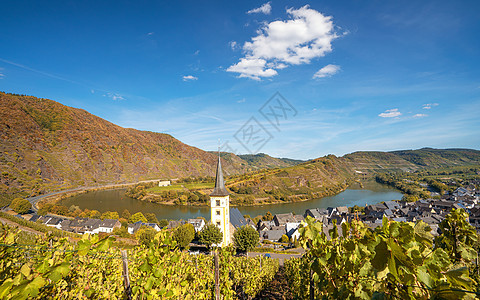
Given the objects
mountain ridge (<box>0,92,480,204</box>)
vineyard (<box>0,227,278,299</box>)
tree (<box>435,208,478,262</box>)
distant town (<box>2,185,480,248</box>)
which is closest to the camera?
vineyard (<box>0,227,278,299</box>)

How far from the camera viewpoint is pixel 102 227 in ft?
131

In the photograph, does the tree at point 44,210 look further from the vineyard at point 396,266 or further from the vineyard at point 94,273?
the vineyard at point 396,266

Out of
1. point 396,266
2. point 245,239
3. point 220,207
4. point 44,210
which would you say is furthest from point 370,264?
point 44,210

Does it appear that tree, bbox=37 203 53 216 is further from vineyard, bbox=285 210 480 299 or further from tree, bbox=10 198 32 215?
vineyard, bbox=285 210 480 299

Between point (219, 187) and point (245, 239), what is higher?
point (219, 187)

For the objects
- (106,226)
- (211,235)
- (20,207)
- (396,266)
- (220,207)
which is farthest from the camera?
A: (20,207)

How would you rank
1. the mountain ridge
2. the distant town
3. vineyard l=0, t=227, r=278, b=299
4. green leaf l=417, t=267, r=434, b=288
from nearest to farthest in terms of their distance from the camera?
green leaf l=417, t=267, r=434, b=288 < vineyard l=0, t=227, r=278, b=299 < the distant town < the mountain ridge

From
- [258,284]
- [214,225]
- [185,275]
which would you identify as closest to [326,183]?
[214,225]

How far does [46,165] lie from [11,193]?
31839mm

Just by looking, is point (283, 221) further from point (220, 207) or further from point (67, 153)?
point (67, 153)

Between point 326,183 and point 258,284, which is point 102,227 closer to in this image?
point 258,284


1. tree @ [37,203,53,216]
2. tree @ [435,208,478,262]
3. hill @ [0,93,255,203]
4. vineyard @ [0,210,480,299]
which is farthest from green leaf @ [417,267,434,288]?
hill @ [0,93,255,203]


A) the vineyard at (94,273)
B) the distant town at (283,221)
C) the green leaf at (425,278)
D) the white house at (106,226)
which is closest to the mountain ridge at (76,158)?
the distant town at (283,221)

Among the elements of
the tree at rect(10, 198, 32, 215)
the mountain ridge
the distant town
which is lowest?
the distant town
